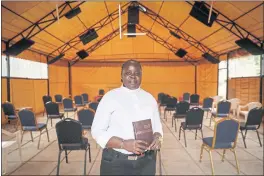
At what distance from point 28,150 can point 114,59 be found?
434 inches

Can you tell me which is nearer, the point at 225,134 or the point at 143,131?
the point at 143,131

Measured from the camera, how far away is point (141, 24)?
42.5ft

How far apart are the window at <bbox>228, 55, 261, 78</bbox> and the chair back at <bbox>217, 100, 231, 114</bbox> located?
3.40m

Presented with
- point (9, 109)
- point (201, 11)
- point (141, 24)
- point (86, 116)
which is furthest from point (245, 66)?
point (9, 109)

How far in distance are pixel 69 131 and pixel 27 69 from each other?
8.36m

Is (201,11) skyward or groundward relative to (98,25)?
groundward

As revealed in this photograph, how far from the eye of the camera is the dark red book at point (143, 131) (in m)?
1.40

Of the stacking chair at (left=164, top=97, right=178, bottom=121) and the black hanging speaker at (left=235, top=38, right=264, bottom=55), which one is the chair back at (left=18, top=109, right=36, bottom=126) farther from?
the black hanging speaker at (left=235, top=38, right=264, bottom=55)

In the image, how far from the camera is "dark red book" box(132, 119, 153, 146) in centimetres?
140

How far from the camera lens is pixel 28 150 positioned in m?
4.85

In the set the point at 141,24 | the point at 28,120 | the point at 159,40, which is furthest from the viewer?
the point at 159,40

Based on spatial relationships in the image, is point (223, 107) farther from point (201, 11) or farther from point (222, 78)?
point (222, 78)

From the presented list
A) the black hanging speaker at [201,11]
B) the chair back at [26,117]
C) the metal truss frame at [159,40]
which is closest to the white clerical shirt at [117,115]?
the chair back at [26,117]

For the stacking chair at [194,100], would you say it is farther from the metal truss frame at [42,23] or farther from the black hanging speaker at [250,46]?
the metal truss frame at [42,23]
